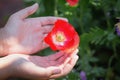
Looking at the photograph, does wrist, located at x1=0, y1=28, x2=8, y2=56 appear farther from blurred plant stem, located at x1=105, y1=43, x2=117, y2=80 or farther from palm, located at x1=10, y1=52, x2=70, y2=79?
blurred plant stem, located at x1=105, y1=43, x2=117, y2=80

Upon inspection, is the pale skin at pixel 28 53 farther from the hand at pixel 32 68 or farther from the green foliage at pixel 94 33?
the green foliage at pixel 94 33

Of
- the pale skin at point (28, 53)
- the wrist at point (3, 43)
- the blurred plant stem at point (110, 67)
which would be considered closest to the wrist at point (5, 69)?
the pale skin at point (28, 53)

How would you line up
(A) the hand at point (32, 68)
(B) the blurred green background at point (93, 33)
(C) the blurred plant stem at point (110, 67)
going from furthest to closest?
1. (C) the blurred plant stem at point (110, 67)
2. (B) the blurred green background at point (93, 33)
3. (A) the hand at point (32, 68)

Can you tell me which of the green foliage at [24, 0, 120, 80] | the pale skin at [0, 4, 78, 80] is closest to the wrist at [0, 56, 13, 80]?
the pale skin at [0, 4, 78, 80]

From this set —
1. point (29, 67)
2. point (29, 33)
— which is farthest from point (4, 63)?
point (29, 33)

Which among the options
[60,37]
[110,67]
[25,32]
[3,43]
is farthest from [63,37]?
[110,67]
